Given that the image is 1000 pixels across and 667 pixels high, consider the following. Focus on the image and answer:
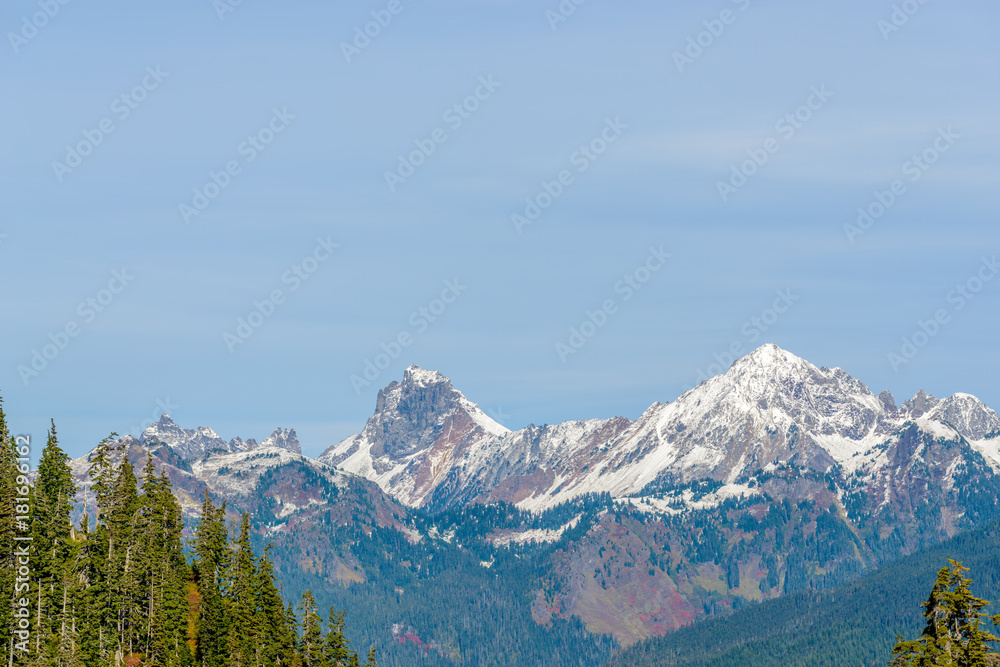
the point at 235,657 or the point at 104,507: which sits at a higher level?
the point at 104,507

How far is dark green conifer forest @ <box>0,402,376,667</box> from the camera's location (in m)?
131

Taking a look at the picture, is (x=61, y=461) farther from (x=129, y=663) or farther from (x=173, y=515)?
(x=129, y=663)

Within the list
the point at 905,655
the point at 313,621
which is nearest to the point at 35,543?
the point at 313,621

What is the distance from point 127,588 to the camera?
140 meters

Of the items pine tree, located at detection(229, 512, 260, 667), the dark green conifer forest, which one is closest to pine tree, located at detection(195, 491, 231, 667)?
the dark green conifer forest

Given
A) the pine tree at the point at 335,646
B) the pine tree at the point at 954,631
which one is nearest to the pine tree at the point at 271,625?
the pine tree at the point at 335,646

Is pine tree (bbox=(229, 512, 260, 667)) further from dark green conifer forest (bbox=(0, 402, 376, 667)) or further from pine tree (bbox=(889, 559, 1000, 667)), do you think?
pine tree (bbox=(889, 559, 1000, 667))

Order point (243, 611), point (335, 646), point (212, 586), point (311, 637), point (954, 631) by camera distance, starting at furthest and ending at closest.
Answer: point (212, 586) → point (243, 611) → point (335, 646) → point (311, 637) → point (954, 631)

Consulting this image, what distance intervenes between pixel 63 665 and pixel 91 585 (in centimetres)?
1776

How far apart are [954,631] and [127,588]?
90873 mm

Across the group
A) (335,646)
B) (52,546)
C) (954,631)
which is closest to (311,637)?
(335,646)

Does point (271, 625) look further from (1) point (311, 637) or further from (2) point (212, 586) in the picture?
(1) point (311, 637)

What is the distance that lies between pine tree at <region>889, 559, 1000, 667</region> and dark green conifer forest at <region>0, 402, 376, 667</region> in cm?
8075

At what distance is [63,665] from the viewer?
126 metres
